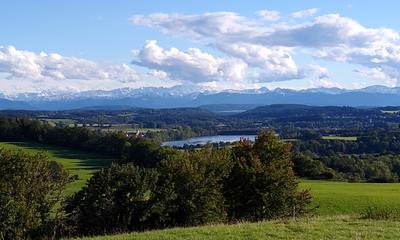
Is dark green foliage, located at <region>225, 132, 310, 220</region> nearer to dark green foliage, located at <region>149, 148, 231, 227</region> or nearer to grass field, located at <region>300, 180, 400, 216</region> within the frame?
dark green foliage, located at <region>149, 148, 231, 227</region>

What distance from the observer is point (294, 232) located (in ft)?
63.1

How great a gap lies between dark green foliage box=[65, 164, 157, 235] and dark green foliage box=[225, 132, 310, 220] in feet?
21.0

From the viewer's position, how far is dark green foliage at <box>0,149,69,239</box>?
2941 centimetres

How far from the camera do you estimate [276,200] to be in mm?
36938

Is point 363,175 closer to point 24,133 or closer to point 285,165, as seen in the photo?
point 285,165

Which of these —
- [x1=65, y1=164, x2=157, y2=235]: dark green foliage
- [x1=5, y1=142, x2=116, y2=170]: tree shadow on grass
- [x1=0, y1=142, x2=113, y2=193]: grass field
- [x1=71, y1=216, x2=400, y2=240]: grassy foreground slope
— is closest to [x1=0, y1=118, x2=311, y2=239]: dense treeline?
[x1=65, y1=164, x2=157, y2=235]: dark green foliage

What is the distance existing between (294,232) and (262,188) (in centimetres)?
1812

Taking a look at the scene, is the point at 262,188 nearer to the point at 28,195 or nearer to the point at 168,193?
the point at 168,193

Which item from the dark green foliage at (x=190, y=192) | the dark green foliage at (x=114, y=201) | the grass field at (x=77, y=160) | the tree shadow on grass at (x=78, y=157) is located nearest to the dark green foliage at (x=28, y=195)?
the dark green foliage at (x=114, y=201)

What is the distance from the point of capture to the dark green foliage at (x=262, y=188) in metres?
36.8

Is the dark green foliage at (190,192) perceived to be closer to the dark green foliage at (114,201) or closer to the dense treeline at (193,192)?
the dense treeline at (193,192)

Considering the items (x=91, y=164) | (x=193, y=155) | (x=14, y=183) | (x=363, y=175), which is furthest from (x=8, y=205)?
(x=363, y=175)

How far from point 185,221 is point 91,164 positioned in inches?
2275

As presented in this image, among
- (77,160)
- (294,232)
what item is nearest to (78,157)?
(77,160)
